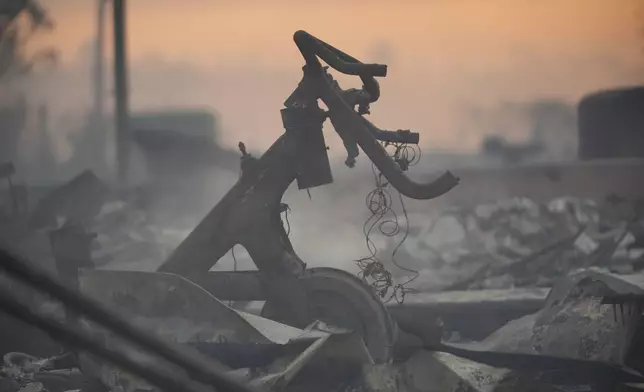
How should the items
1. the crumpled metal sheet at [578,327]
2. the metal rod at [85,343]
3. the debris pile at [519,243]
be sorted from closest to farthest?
the metal rod at [85,343], the crumpled metal sheet at [578,327], the debris pile at [519,243]

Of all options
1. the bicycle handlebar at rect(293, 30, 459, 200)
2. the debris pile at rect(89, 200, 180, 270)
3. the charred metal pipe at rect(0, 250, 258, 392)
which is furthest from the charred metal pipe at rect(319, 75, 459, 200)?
the debris pile at rect(89, 200, 180, 270)

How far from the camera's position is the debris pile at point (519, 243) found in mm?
3596

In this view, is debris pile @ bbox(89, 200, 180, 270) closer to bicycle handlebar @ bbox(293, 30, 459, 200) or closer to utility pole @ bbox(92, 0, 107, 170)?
utility pole @ bbox(92, 0, 107, 170)

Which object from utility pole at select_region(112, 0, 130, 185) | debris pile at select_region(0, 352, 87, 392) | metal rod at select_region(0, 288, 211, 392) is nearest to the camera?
metal rod at select_region(0, 288, 211, 392)

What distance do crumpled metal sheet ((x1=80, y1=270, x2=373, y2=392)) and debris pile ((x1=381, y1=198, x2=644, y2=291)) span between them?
1191 millimetres

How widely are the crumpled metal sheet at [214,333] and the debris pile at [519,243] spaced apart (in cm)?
119

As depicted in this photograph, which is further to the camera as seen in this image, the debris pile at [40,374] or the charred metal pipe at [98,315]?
the debris pile at [40,374]

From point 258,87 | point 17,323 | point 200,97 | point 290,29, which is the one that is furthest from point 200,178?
point 17,323

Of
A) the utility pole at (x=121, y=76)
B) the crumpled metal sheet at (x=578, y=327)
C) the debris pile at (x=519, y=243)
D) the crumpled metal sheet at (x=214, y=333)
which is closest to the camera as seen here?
the crumpled metal sheet at (x=214, y=333)

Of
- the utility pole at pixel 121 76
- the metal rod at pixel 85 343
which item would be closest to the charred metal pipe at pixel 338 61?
the utility pole at pixel 121 76

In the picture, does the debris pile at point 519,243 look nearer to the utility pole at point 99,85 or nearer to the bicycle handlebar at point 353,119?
the bicycle handlebar at point 353,119

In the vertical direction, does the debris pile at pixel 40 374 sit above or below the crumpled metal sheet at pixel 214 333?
below

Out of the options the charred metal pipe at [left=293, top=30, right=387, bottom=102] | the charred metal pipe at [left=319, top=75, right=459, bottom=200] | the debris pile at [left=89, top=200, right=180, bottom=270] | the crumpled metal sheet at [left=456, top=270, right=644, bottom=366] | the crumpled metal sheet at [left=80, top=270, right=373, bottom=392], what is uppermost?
the charred metal pipe at [left=293, top=30, right=387, bottom=102]

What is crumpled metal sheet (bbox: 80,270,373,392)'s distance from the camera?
210 centimetres
